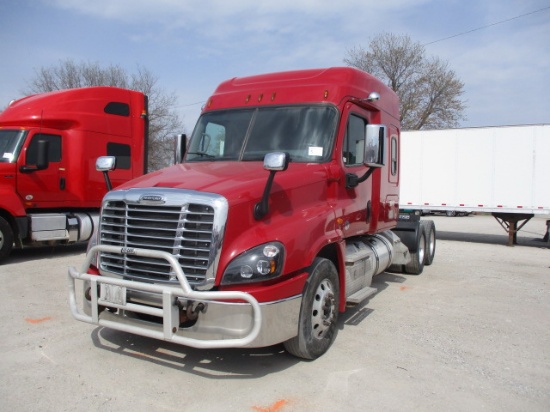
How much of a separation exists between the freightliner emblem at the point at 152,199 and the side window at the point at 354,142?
2.20 meters

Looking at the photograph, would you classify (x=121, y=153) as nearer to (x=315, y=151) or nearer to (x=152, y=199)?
(x=315, y=151)

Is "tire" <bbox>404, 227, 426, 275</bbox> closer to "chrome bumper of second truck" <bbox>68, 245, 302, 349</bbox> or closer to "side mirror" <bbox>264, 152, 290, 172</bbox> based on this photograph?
"chrome bumper of second truck" <bbox>68, 245, 302, 349</bbox>

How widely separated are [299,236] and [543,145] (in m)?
12.7

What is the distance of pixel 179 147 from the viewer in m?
5.78

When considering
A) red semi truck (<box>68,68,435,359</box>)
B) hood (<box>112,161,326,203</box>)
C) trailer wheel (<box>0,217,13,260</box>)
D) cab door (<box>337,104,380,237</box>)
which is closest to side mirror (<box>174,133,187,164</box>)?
red semi truck (<box>68,68,435,359</box>)

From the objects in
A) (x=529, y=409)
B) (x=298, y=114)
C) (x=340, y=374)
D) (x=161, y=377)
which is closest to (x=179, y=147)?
(x=298, y=114)

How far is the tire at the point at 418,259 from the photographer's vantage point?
345 inches

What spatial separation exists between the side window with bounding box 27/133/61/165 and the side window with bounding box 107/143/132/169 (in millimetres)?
1090

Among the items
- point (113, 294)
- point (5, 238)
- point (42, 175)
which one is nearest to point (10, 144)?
point (42, 175)

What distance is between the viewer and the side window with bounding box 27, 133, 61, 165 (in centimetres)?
930

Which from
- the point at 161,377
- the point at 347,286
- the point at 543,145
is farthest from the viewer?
the point at 543,145

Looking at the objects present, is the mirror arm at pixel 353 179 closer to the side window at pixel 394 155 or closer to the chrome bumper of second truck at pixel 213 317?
the chrome bumper of second truck at pixel 213 317

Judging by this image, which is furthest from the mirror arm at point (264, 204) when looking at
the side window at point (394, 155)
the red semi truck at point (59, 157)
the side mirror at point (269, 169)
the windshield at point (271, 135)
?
the red semi truck at point (59, 157)

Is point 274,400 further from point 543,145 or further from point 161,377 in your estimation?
point 543,145
